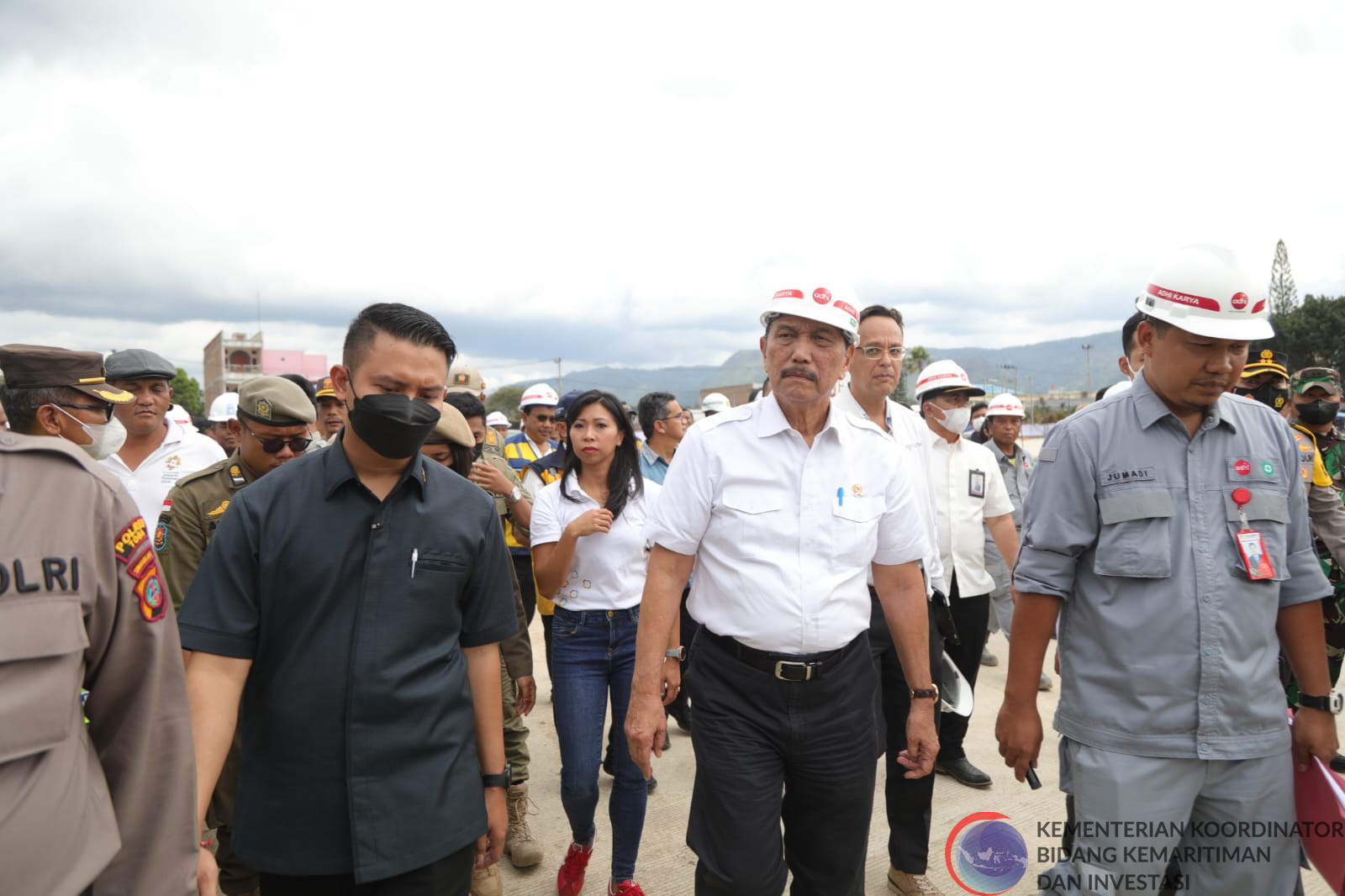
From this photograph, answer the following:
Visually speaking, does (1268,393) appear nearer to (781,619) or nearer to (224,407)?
(781,619)

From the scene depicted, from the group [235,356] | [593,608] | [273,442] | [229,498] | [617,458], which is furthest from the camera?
[235,356]

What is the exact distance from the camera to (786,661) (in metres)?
2.41

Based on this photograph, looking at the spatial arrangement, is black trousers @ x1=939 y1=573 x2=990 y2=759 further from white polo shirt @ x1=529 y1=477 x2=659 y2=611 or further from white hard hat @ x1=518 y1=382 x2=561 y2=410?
white hard hat @ x1=518 y1=382 x2=561 y2=410

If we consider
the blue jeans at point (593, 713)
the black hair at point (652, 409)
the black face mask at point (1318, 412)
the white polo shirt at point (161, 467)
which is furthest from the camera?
the black hair at point (652, 409)

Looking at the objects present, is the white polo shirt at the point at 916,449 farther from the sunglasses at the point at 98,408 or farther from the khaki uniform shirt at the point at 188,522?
the sunglasses at the point at 98,408

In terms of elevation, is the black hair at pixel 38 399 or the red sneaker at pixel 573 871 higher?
the black hair at pixel 38 399

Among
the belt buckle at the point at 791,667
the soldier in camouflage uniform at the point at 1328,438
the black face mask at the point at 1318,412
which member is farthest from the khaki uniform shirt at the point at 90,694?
the black face mask at the point at 1318,412

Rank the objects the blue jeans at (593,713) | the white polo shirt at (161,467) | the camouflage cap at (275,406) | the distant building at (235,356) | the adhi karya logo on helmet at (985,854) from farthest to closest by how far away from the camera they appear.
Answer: the distant building at (235,356) → the white polo shirt at (161,467) → the adhi karya logo on helmet at (985,854) → the blue jeans at (593,713) → the camouflage cap at (275,406)

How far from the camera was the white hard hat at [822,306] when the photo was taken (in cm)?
250

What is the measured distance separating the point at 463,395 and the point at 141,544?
2.88 meters

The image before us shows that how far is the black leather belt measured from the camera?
2.40 metres

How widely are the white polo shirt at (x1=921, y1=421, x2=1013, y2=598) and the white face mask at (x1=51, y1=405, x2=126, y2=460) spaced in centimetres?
346

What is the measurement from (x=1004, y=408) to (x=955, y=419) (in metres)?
2.97

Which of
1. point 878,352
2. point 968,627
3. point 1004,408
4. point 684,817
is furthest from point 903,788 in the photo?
point 1004,408
